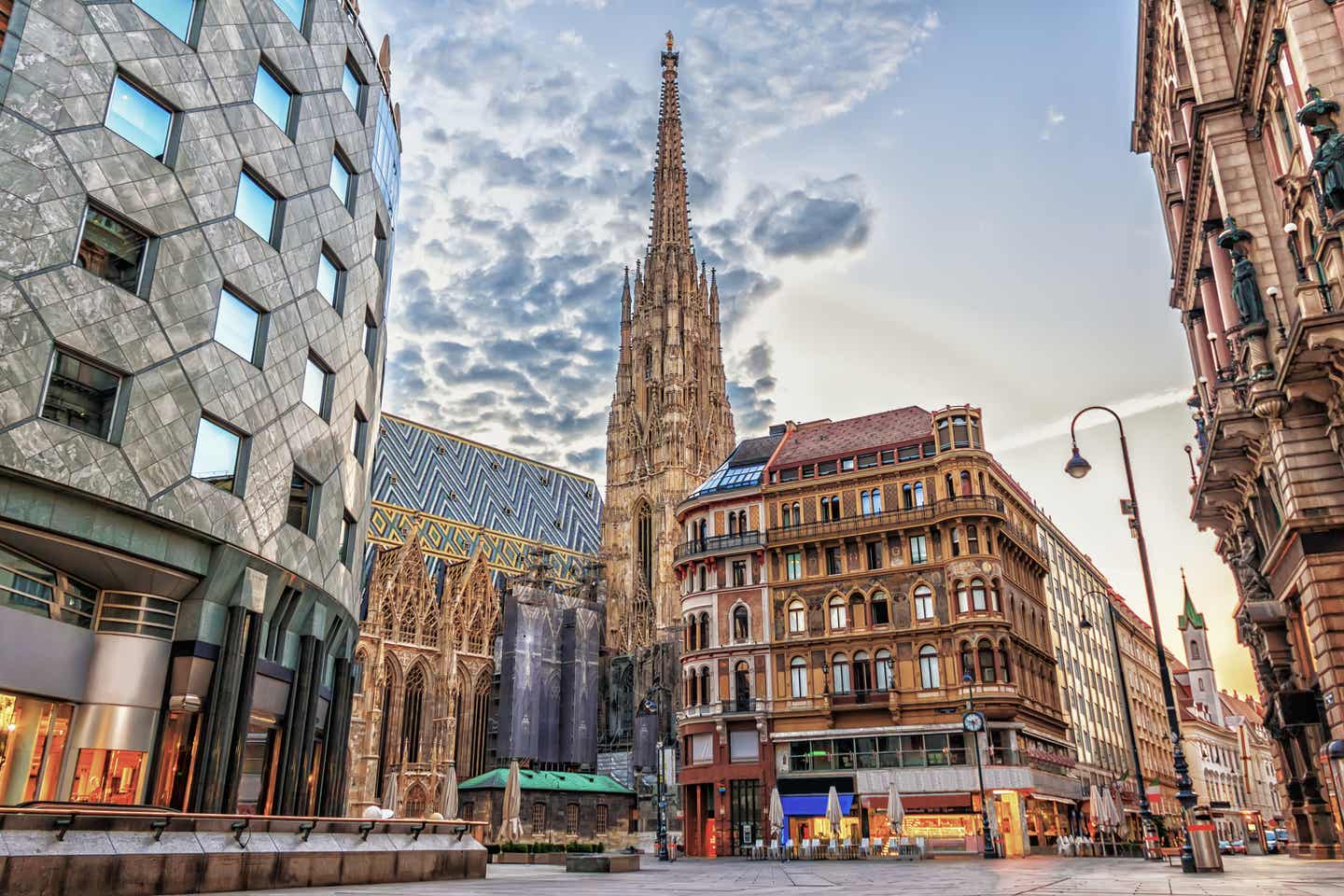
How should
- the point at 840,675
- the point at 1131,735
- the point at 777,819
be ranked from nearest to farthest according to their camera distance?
the point at 1131,735 → the point at 777,819 → the point at 840,675

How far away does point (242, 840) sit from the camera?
1473cm

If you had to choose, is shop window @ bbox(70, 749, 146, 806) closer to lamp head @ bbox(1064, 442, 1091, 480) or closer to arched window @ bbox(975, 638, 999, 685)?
lamp head @ bbox(1064, 442, 1091, 480)

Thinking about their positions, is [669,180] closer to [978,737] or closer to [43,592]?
[978,737]

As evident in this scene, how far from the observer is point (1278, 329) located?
23.7 m

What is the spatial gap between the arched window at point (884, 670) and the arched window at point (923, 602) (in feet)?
7.55

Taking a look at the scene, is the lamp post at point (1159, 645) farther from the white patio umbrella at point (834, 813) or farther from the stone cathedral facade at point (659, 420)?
the stone cathedral facade at point (659, 420)

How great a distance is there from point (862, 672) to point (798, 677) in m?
3.26

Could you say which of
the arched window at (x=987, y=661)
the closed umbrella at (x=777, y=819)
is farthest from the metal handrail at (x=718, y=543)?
the closed umbrella at (x=777, y=819)

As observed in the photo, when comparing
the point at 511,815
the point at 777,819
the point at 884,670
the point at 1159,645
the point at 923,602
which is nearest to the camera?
the point at 1159,645

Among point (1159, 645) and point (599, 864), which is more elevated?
point (1159, 645)

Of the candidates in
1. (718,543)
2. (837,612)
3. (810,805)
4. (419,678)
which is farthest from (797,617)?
(419,678)

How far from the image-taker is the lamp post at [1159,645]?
21.4 metres

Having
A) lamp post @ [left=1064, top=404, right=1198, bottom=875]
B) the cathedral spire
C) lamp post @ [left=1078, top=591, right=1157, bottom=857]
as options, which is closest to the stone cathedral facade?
the cathedral spire

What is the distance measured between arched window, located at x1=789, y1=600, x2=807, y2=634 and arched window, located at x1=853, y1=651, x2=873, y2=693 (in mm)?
3095
